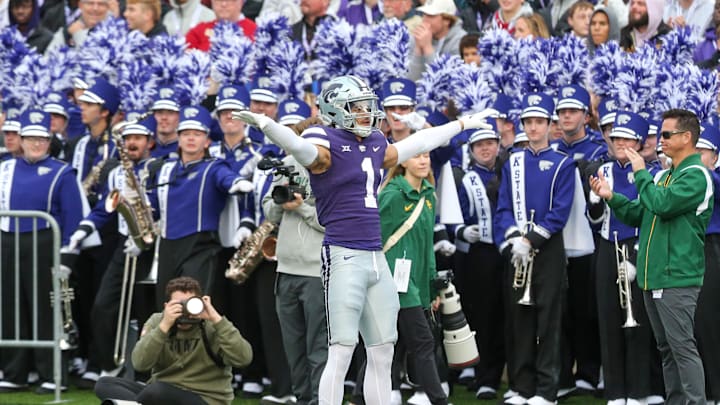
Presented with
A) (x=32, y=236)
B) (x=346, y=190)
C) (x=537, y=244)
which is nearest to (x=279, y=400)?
(x=537, y=244)

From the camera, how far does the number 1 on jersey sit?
9.97 meters

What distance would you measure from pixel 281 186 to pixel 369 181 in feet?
2.85

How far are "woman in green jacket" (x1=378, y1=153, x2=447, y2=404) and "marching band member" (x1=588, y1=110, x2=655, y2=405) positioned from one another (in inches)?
52.8

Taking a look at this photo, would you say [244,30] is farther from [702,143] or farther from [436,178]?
[702,143]

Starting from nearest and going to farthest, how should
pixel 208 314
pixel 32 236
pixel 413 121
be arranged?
1. pixel 208 314
2. pixel 413 121
3. pixel 32 236

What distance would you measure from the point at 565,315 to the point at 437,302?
1425 millimetres

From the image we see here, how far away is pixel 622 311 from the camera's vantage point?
12.3 metres

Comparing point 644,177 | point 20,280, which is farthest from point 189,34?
point 644,177

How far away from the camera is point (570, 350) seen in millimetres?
13523

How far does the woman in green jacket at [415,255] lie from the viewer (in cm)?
1177

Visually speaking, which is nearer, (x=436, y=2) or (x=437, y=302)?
(x=437, y=302)

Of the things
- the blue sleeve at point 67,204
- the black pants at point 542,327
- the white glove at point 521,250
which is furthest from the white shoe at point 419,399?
the blue sleeve at point 67,204

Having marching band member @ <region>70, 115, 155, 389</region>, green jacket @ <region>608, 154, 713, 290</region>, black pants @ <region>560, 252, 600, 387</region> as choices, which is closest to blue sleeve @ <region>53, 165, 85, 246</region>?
marching band member @ <region>70, 115, 155, 389</region>

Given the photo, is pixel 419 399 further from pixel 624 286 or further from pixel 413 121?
pixel 413 121
